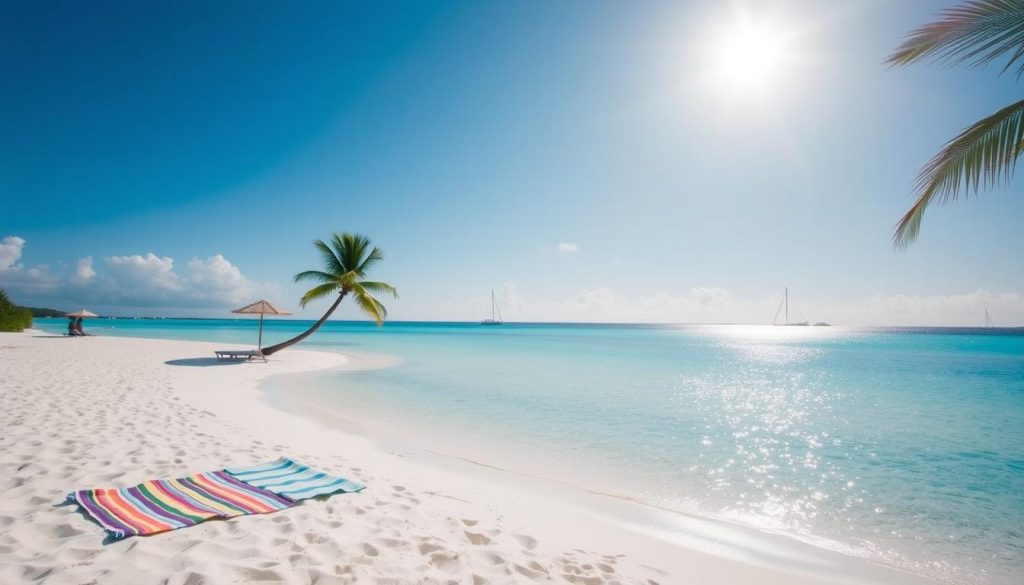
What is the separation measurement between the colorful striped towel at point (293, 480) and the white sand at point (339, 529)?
170 millimetres

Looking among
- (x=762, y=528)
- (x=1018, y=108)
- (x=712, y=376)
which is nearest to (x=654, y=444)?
(x=762, y=528)

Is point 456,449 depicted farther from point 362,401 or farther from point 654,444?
point 362,401

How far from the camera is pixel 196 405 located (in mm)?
8305

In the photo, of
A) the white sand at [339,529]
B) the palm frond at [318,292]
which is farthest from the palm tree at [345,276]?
the white sand at [339,529]

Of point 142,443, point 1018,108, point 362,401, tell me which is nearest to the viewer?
point 1018,108

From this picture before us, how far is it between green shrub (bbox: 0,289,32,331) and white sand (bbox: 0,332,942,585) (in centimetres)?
3515

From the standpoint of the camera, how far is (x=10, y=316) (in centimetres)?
2994

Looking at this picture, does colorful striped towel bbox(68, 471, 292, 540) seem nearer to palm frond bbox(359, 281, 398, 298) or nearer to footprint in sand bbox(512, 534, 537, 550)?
footprint in sand bbox(512, 534, 537, 550)

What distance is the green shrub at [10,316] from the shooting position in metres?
29.3

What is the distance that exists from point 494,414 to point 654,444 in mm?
3989

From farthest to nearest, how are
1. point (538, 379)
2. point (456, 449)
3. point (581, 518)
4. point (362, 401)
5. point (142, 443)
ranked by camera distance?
1. point (538, 379)
2. point (362, 401)
3. point (456, 449)
4. point (142, 443)
5. point (581, 518)

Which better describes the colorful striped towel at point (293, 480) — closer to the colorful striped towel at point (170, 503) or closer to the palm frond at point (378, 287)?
the colorful striped towel at point (170, 503)

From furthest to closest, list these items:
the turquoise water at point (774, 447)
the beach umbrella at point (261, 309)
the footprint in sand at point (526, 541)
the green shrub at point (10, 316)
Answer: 1. the green shrub at point (10, 316)
2. the beach umbrella at point (261, 309)
3. the turquoise water at point (774, 447)
4. the footprint in sand at point (526, 541)

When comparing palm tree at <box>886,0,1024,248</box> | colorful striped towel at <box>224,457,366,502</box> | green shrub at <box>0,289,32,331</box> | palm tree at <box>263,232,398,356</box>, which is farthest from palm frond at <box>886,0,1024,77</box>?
green shrub at <box>0,289,32,331</box>
